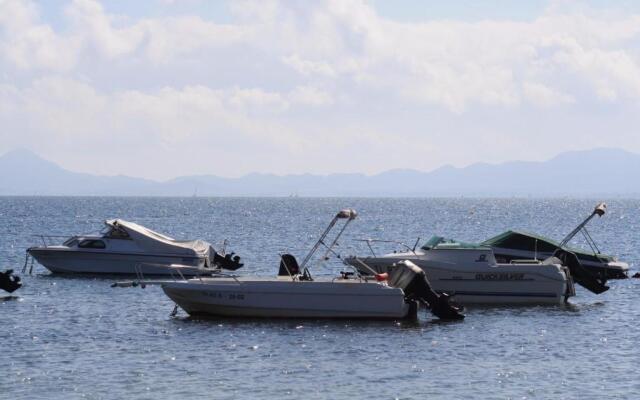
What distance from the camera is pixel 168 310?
41.6 meters

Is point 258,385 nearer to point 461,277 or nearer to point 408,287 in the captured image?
point 408,287

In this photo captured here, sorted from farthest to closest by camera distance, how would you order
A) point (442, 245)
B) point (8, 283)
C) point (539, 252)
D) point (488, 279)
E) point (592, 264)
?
point (592, 264), point (539, 252), point (8, 283), point (442, 245), point (488, 279)

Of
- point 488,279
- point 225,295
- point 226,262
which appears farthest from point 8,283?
point 488,279

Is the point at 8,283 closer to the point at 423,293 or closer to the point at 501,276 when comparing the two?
the point at 423,293

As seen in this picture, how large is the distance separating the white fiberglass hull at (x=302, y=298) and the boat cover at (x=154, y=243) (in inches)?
637

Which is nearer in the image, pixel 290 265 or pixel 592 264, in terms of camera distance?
pixel 290 265

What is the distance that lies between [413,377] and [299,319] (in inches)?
383

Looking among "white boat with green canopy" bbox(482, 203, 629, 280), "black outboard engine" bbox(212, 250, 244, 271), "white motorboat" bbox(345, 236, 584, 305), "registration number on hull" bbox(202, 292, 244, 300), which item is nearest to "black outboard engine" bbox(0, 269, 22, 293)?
"registration number on hull" bbox(202, 292, 244, 300)

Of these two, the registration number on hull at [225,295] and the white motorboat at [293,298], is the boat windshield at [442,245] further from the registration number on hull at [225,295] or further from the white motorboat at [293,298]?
the registration number on hull at [225,295]

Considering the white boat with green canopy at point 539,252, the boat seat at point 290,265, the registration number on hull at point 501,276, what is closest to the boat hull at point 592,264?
the white boat with green canopy at point 539,252

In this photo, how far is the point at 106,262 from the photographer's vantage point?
55094mm

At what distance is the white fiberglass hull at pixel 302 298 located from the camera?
3800cm

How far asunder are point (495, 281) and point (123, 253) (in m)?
20.0

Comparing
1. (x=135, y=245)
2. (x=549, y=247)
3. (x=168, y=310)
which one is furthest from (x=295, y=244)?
(x=168, y=310)
